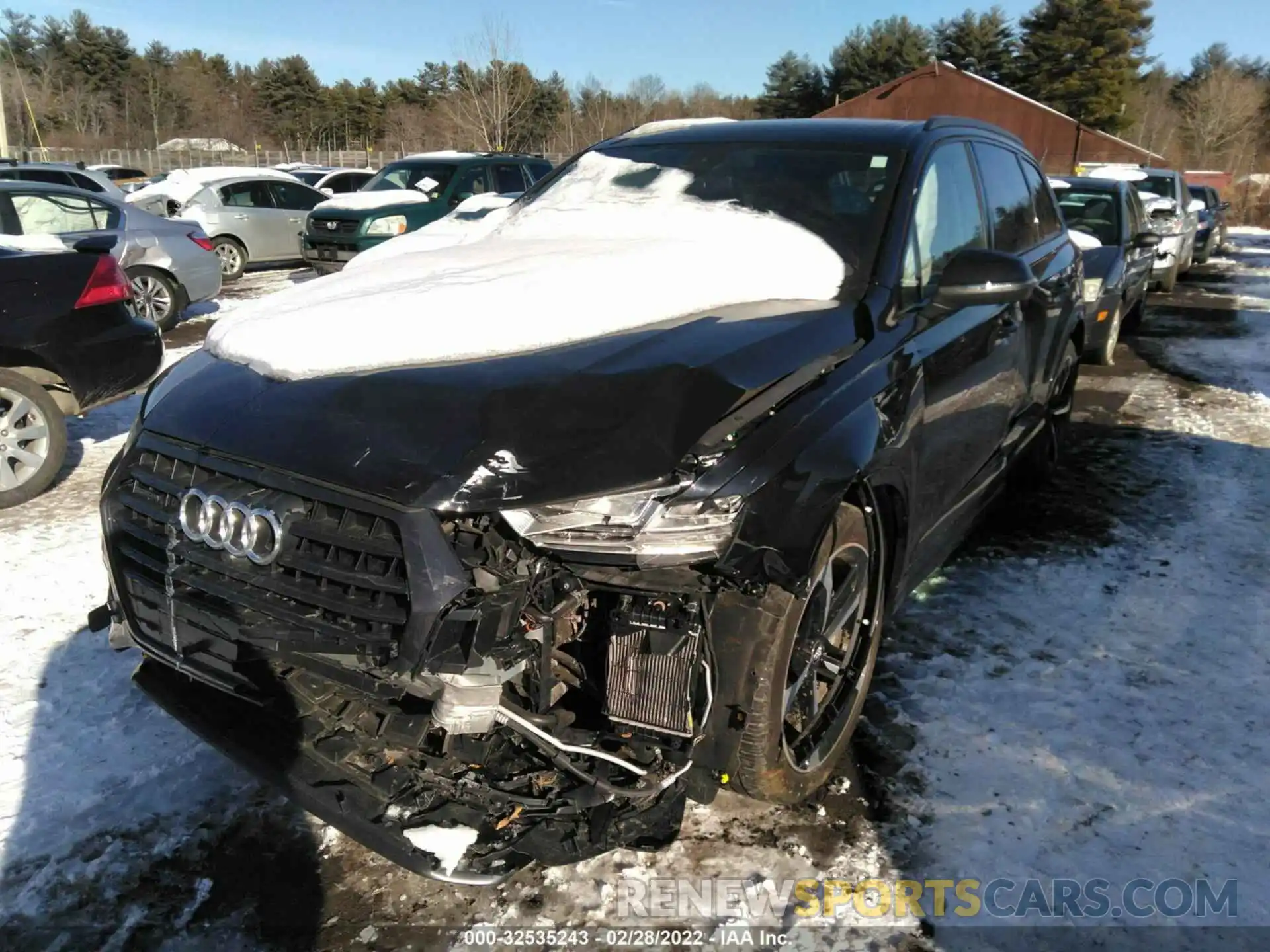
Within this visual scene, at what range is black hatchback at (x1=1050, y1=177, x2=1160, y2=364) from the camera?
316 inches

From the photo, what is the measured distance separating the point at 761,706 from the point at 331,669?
999 millimetres

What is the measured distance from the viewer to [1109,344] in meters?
8.99

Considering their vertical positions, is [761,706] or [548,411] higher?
[548,411]

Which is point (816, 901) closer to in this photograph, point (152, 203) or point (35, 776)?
point (35, 776)

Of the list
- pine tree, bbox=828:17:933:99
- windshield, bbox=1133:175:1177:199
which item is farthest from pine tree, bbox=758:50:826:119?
windshield, bbox=1133:175:1177:199

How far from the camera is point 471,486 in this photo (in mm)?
1922

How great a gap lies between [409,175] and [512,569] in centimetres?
1323

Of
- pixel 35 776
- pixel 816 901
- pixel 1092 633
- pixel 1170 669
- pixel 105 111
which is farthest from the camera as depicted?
pixel 105 111

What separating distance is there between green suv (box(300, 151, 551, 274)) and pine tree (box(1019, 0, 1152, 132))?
55249 millimetres

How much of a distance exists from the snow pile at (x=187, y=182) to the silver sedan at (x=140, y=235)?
430cm

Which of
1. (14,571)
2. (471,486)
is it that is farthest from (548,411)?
(14,571)

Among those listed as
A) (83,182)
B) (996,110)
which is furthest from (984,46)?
(83,182)

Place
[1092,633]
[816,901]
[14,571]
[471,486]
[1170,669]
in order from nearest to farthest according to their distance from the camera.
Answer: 1. [471,486]
2. [816,901]
3. [1170,669]
4. [1092,633]
5. [14,571]

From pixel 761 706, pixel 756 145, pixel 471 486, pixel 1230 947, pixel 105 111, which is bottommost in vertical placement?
pixel 1230 947
